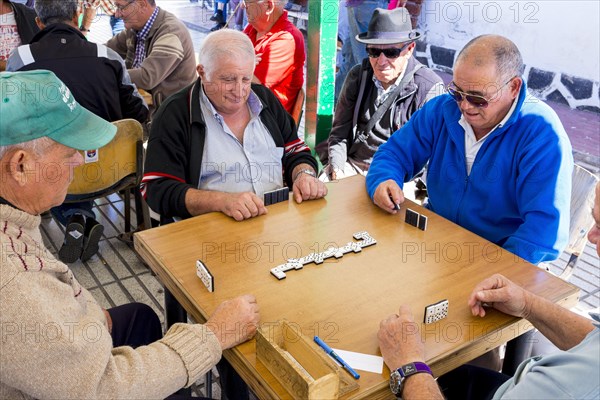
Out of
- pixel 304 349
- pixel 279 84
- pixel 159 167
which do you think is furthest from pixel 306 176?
pixel 279 84

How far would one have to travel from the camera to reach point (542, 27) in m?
5.85

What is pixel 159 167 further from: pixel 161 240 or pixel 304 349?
pixel 304 349

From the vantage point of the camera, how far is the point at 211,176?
2936 millimetres

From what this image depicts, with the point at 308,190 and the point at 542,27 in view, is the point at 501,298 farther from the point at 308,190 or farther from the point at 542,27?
the point at 542,27

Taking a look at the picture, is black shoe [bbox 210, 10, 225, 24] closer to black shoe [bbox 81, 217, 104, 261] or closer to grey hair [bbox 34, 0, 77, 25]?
grey hair [bbox 34, 0, 77, 25]

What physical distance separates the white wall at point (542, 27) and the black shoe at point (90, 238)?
4.81m

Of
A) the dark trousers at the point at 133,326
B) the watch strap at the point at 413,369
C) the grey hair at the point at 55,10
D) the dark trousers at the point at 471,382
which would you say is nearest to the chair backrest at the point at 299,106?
the grey hair at the point at 55,10

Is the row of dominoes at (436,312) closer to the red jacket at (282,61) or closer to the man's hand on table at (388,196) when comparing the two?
the man's hand on table at (388,196)

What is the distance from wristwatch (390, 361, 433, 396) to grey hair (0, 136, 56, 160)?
1177 millimetres

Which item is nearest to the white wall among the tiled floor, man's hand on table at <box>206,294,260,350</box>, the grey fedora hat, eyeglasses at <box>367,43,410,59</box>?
the tiled floor

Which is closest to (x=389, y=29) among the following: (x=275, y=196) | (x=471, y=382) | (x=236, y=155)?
(x=236, y=155)

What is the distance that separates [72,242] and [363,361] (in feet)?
9.09

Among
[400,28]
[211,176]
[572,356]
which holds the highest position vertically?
[400,28]

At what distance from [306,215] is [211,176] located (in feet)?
2.19
